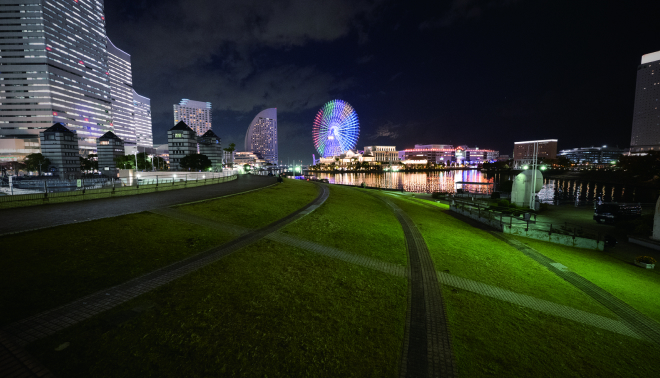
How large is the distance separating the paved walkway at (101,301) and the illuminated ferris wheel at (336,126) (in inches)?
3353

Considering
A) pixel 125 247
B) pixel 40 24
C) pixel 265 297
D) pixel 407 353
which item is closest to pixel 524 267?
pixel 407 353

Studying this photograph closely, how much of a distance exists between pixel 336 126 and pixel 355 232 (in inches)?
3194

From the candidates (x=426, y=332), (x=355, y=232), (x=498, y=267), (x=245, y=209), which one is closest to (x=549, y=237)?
(x=498, y=267)

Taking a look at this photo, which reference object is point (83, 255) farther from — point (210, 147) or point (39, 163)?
point (39, 163)

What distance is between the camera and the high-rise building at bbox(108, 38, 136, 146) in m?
161

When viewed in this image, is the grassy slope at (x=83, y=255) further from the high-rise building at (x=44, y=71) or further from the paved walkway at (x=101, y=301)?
the high-rise building at (x=44, y=71)

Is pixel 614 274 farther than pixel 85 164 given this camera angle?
No

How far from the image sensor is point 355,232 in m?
14.4

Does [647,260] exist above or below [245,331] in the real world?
below

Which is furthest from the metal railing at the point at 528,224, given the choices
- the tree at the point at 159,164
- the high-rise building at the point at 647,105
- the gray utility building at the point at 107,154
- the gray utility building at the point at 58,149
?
the high-rise building at the point at 647,105

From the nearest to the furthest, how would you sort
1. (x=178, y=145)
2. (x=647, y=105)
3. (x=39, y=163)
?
(x=39, y=163) < (x=178, y=145) < (x=647, y=105)

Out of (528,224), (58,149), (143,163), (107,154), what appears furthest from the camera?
(143,163)

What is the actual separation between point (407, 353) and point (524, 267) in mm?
10009

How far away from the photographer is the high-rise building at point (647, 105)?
396 ft
